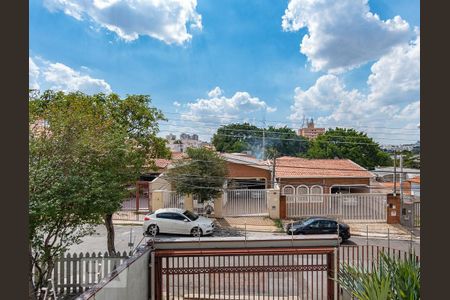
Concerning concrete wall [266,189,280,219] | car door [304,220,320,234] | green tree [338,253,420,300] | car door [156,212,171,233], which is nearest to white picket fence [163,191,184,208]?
car door [156,212,171,233]

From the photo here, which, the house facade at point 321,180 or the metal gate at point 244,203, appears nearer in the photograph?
the metal gate at point 244,203

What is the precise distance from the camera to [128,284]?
5309 mm

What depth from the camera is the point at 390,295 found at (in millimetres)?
4020

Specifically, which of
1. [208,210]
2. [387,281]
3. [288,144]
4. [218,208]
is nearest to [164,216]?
[208,210]

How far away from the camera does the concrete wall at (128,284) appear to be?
4.24m

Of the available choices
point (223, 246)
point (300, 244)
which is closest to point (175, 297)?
point (223, 246)

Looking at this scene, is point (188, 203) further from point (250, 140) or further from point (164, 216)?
point (250, 140)

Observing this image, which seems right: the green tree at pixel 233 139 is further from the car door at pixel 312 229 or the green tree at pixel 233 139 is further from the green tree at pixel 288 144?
the car door at pixel 312 229

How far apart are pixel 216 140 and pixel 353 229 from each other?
141 ft

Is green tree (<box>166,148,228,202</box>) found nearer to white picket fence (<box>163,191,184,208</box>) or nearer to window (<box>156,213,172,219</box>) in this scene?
white picket fence (<box>163,191,184,208</box>)

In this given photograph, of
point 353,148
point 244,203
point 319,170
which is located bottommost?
point 244,203

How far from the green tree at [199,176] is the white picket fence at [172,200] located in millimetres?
767

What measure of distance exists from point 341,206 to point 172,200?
31.0 feet

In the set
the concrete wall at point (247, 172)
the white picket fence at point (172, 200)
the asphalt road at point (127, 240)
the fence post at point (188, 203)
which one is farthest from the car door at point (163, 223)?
the concrete wall at point (247, 172)
